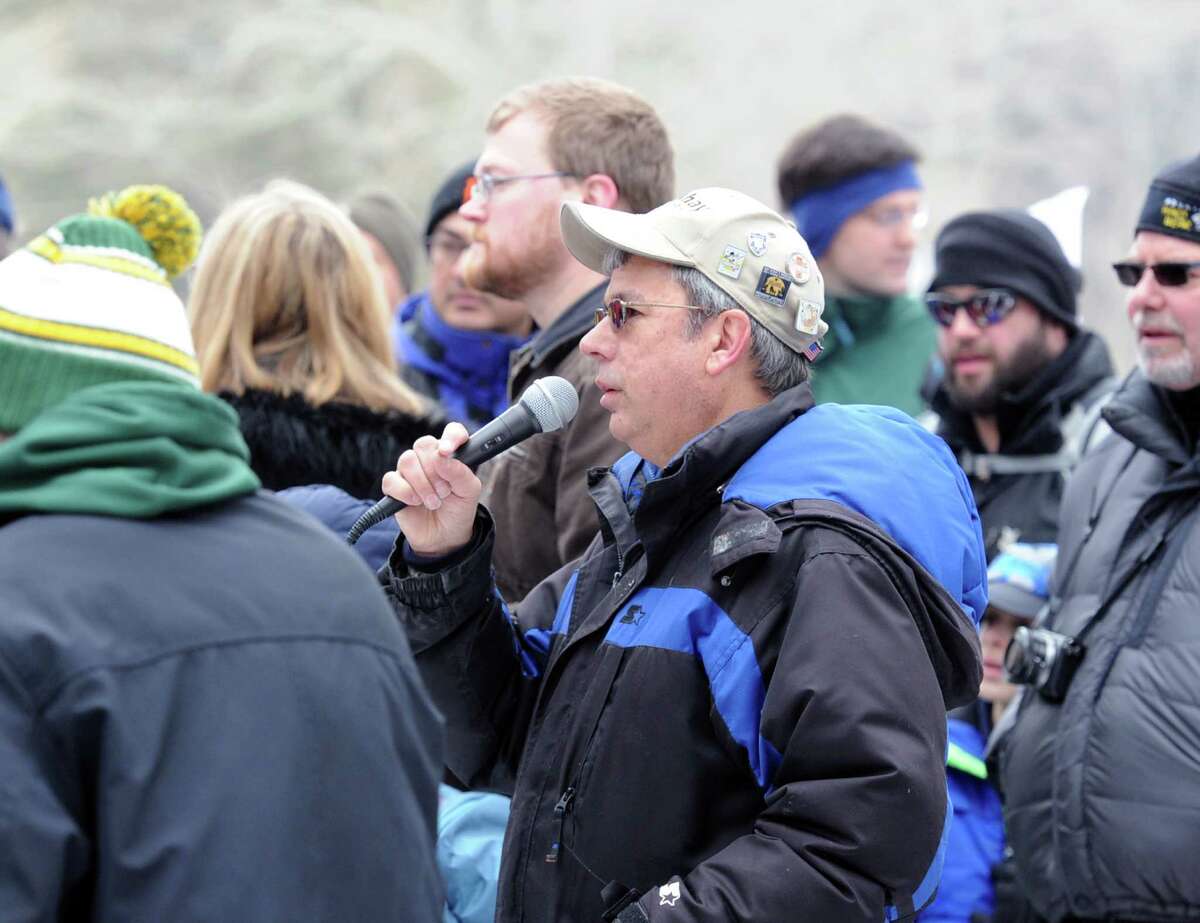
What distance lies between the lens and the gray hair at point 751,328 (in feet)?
8.74

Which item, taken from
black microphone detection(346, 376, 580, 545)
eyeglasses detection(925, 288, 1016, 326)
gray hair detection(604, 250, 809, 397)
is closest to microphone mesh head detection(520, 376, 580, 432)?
black microphone detection(346, 376, 580, 545)

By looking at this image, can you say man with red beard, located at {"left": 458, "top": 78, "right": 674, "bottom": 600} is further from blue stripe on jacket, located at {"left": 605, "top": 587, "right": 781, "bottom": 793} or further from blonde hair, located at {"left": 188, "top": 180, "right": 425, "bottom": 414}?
blue stripe on jacket, located at {"left": 605, "top": 587, "right": 781, "bottom": 793}

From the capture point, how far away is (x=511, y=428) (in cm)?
269

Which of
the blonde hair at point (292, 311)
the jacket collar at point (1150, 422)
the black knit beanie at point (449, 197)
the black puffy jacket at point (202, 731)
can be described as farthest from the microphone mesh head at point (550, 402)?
the black knit beanie at point (449, 197)

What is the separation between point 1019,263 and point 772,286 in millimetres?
2503

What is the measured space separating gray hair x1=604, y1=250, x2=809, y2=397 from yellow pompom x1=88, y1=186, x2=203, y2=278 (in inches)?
33.7

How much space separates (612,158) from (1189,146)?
7625mm

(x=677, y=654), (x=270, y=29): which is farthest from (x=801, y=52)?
(x=677, y=654)

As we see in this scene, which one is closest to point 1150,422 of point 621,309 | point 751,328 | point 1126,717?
point 1126,717

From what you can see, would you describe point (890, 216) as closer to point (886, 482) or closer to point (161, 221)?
point (886, 482)

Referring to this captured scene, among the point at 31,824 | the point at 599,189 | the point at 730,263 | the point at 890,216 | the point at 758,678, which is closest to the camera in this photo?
the point at 31,824

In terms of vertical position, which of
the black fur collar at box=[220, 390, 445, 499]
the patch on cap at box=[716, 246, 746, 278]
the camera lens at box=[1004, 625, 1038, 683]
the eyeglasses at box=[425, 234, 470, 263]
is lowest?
the camera lens at box=[1004, 625, 1038, 683]

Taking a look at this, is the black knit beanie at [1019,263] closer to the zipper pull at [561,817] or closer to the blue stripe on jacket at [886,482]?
the blue stripe on jacket at [886,482]

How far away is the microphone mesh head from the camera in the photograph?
8.91 feet
